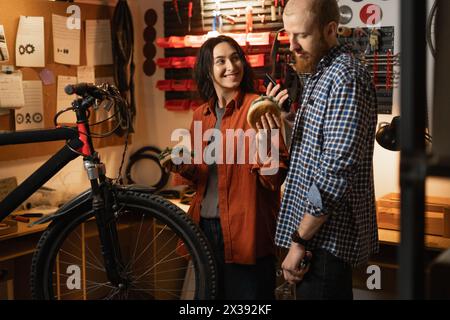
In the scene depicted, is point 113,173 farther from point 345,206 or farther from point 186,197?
point 345,206

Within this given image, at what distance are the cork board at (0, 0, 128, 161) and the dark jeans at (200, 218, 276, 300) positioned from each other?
154 cm

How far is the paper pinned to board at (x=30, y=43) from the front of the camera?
3.48 metres

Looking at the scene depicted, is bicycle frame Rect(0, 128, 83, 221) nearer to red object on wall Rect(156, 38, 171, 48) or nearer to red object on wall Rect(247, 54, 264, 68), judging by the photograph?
red object on wall Rect(247, 54, 264, 68)

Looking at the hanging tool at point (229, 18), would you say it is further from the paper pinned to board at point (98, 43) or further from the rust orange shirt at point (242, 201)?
the rust orange shirt at point (242, 201)

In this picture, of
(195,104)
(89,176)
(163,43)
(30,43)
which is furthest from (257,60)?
(89,176)

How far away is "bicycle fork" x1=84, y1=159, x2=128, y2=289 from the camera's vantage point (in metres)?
2.23

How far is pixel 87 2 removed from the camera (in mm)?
3861

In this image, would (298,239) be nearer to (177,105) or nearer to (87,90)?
(87,90)

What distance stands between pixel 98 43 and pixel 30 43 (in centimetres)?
51

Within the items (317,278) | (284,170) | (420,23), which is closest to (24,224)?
(284,170)

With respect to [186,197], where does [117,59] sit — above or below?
above

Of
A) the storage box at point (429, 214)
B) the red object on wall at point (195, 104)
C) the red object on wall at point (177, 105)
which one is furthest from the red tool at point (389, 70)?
the red object on wall at point (177, 105)

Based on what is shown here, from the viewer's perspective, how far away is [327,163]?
6.15 ft
